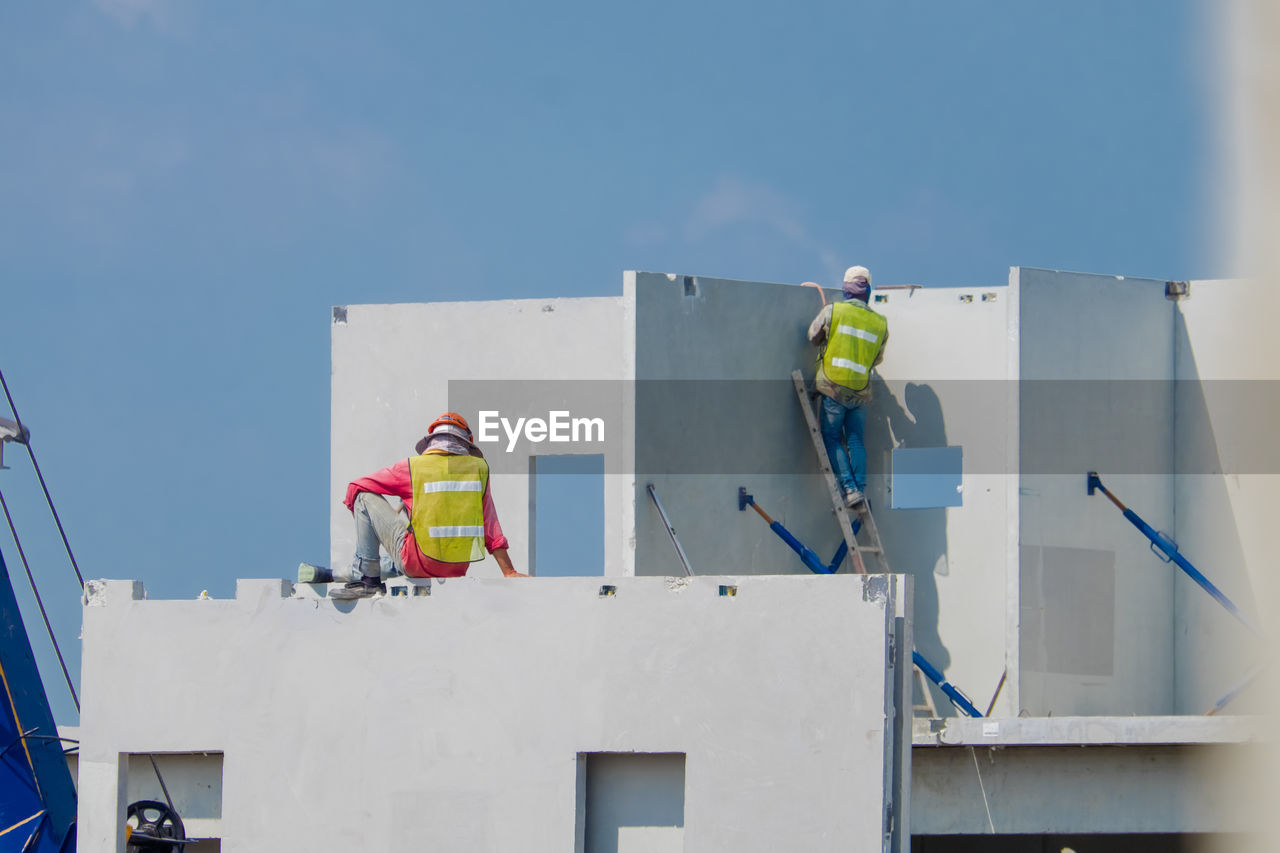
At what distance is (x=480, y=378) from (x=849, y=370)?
299cm

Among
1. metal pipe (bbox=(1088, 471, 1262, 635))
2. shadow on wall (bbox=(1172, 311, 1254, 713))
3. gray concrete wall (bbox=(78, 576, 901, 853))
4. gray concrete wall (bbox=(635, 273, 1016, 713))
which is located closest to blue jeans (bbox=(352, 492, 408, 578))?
gray concrete wall (bbox=(78, 576, 901, 853))

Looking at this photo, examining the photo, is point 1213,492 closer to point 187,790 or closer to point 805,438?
point 805,438

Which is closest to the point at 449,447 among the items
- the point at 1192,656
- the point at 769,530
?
the point at 769,530

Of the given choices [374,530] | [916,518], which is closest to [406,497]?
[374,530]

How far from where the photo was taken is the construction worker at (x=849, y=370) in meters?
12.3

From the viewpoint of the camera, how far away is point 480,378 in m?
12.9

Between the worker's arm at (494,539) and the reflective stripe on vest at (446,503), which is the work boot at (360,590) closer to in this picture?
the reflective stripe on vest at (446,503)

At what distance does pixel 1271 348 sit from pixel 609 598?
5.72 metres

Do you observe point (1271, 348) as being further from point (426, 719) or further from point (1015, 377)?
point (1015, 377)

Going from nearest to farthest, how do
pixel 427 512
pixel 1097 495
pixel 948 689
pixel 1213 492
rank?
pixel 427 512, pixel 948 689, pixel 1097 495, pixel 1213 492

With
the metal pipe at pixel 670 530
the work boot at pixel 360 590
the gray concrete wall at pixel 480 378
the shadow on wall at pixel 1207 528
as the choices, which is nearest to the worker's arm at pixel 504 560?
the work boot at pixel 360 590

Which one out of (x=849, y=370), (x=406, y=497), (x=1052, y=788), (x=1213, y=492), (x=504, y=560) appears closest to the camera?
(x=406, y=497)

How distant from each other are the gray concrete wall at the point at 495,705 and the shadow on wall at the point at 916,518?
454cm

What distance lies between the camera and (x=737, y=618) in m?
8.44
